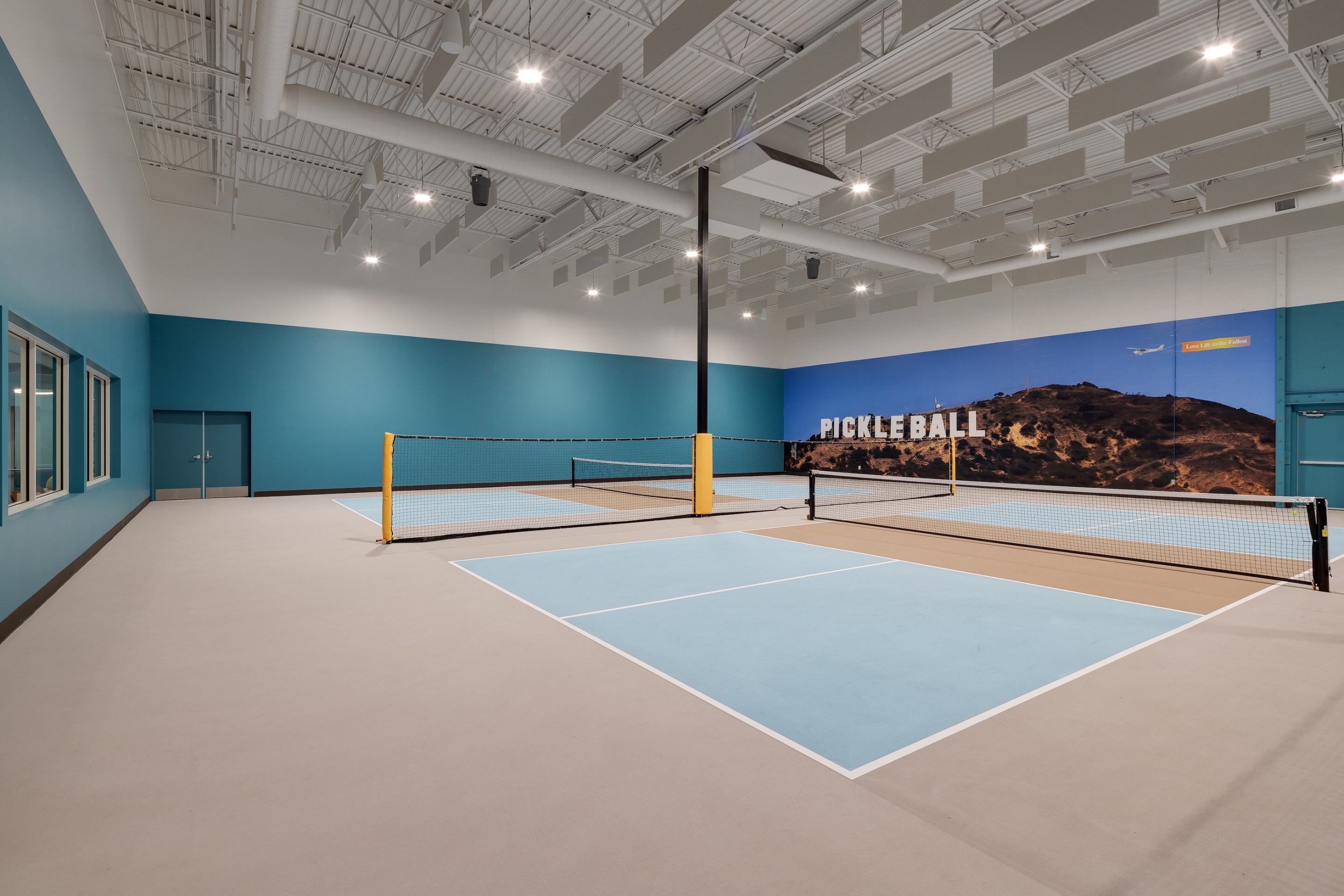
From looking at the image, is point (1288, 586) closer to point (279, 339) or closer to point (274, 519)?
point (274, 519)

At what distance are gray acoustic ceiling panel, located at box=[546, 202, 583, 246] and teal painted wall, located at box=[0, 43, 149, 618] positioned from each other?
27.5ft

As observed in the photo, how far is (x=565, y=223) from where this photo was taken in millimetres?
15523

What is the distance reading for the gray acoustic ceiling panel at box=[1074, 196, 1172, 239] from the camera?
1308 centimetres

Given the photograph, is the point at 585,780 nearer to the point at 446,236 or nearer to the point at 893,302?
the point at 446,236

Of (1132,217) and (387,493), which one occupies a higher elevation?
(1132,217)

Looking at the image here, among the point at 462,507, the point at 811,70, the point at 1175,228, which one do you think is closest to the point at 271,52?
the point at 811,70

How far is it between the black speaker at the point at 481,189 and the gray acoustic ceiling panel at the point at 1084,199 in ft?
34.9

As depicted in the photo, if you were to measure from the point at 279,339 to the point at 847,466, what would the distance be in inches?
712

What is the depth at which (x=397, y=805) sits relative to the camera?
255cm

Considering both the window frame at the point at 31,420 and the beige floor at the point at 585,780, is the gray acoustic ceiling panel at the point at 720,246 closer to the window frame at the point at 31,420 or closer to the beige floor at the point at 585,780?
the window frame at the point at 31,420

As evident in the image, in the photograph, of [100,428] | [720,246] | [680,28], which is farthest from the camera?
[720,246]

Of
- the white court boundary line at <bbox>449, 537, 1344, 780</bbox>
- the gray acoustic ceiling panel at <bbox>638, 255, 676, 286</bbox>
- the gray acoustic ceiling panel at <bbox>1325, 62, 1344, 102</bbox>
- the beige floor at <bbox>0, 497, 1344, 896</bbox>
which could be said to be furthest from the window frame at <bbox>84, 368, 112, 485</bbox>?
the gray acoustic ceiling panel at <bbox>1325, 62, 1344, 102</bbox>

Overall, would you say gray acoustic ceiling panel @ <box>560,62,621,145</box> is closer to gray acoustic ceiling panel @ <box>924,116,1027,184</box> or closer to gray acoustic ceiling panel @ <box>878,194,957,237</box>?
gray acoustic ceiling panel @ <box>924,116,1027,184</box>

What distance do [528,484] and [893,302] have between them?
12.6 meters
